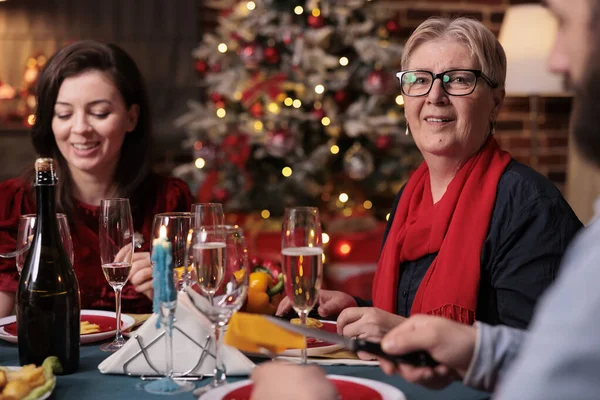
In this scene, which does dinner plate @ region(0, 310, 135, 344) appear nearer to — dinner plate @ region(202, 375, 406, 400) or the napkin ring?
the napkin ring

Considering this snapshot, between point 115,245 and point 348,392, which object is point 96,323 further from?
point 348,392

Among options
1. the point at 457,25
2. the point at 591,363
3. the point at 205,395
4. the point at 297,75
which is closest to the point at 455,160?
the point at 457,25

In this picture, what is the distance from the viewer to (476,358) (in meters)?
1.03

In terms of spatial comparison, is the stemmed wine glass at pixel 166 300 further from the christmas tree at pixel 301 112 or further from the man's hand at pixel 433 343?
the christmas tree at pixel 301 112

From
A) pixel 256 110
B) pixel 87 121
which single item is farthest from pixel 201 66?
pixel 87 121

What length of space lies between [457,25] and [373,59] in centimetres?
256

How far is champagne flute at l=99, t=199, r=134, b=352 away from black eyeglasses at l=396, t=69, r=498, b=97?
76 cm

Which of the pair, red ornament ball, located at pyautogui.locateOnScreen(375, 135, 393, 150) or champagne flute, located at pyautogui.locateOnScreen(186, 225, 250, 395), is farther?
red ornament ball, located at pyautogui.locateOnScreen(375, 135, 393, 150)

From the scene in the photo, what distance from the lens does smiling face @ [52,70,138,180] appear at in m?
2.12

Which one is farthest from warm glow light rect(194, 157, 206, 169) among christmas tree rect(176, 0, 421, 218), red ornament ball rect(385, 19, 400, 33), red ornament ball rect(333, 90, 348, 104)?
red ornament ball rect(385, 19, 400, 33)

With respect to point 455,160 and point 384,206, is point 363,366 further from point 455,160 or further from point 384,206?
point 384,206

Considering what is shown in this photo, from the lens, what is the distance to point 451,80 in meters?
1.75

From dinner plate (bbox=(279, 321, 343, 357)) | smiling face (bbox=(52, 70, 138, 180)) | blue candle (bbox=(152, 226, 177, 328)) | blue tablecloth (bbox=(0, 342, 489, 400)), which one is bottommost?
blue tablecloth (bbox=(0, 342, 489, 400))

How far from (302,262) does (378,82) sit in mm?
3121
